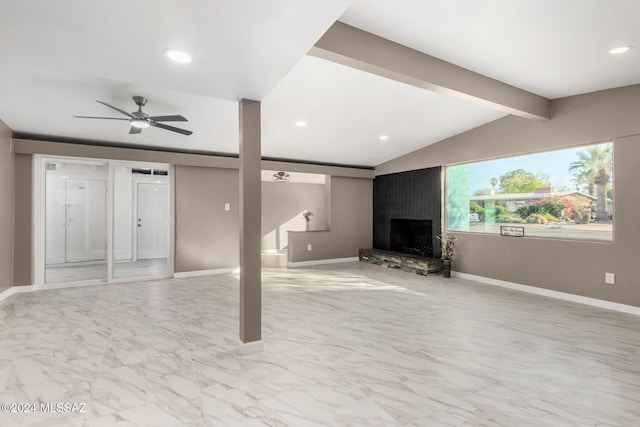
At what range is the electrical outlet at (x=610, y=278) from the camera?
13.0 ft

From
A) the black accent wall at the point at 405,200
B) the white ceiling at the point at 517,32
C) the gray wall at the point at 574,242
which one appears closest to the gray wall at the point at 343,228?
the black accent wall at the point at 405,200

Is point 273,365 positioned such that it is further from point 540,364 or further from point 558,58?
point 558,58

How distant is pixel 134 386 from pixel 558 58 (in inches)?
185

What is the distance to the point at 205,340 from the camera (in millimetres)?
3037

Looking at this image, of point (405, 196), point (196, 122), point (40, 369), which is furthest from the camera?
point (405, 196)

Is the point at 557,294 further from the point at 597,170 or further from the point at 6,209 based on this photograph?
the point at 6,209

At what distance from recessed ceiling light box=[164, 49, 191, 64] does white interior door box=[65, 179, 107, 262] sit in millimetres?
5033

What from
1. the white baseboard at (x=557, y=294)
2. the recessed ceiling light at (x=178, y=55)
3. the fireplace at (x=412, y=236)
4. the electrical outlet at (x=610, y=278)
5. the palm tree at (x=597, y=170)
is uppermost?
the recessed ceiling light at (x=178, y=55)

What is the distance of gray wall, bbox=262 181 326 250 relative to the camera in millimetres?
7762

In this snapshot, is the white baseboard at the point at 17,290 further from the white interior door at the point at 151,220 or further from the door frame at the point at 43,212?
the white interior door at the point at 151,220

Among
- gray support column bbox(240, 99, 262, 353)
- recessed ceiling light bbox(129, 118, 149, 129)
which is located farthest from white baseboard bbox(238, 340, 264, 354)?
recessed ceiling light bbox(129, 118, 149, 129)

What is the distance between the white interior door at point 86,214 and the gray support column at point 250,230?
471cm

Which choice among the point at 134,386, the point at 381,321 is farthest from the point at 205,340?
the point at 381,321

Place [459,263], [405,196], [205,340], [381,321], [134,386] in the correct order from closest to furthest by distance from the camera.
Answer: [134,386] → [205,340] → [381,321] → [459,263] → [405,196]
